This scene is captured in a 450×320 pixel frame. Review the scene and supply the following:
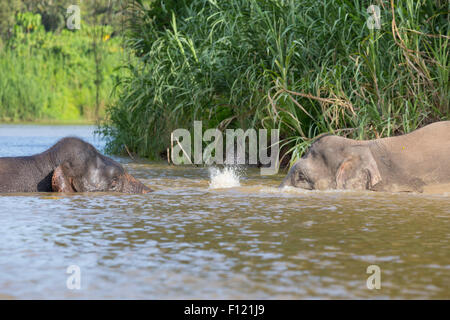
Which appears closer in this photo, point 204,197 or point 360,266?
point 360,266

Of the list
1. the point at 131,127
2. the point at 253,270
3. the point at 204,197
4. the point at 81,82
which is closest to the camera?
the point at 253,270

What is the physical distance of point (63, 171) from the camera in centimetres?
734

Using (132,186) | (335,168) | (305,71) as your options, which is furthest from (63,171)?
(305,71)

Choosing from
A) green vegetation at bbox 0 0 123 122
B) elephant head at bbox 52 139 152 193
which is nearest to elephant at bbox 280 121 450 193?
elephant head at bbox 52 139 152 193

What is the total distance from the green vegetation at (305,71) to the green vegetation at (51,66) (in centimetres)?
1137

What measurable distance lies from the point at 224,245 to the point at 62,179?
9.69 ft

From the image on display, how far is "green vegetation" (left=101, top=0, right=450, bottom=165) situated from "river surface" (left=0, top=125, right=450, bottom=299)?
170cm

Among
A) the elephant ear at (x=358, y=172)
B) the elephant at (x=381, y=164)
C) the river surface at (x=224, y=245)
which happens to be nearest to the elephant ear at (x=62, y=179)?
the river surface at (x=224, y=245)

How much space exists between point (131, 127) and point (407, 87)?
506 cm

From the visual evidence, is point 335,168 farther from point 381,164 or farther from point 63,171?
point 63,171

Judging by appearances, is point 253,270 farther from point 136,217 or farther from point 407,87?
point 407,87
